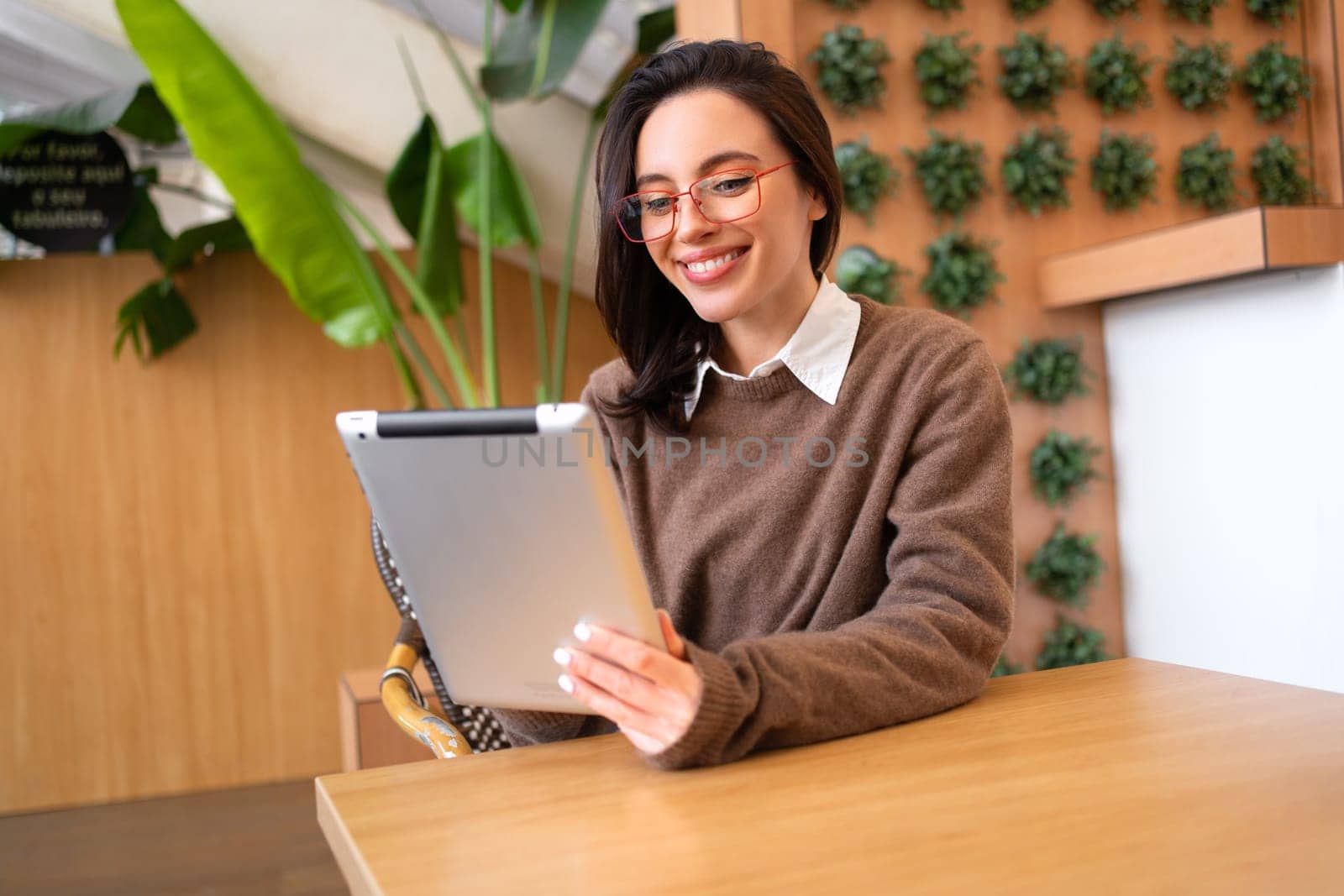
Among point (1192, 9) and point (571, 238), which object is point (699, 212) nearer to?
point (571, 238)

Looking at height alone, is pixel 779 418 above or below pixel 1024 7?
below

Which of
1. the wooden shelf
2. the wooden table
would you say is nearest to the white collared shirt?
the wooden table

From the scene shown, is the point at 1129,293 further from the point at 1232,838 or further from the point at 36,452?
the point at 36,452

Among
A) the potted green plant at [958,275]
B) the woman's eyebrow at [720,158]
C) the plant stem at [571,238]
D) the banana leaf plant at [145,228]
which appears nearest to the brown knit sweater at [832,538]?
the woman's eyebrow at [720,158]

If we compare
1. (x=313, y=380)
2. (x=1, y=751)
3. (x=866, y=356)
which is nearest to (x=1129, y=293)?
(x=866, y=356)

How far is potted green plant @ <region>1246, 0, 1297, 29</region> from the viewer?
3.11m

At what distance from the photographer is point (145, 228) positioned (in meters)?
3.78

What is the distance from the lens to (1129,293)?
2797 millimetres

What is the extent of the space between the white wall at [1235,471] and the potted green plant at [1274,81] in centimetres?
76

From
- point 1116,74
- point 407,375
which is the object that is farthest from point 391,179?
point 1116,74

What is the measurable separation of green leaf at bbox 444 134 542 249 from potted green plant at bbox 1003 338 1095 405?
138 cm

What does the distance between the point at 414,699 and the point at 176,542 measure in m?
2.78

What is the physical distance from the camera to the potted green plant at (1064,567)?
9.39 feet

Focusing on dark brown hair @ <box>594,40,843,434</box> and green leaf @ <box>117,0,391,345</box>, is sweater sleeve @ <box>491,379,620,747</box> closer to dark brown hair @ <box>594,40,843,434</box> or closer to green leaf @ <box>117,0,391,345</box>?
dark brown hair @ <box>594,40,843,434</box>
